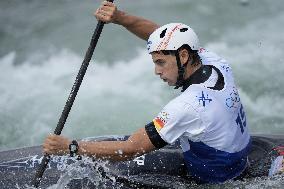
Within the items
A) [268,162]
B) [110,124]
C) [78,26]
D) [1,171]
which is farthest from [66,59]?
[268,162]

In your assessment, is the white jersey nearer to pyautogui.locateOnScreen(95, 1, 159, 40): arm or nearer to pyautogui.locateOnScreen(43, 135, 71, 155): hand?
pyautogui.locateOnScreen(43, 135, 71, 155): hand

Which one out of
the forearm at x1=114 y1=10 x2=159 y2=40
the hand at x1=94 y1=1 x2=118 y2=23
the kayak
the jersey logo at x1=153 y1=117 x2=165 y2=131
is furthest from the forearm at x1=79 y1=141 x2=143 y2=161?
the forearm at x1=114 y1=10 x2=159 y2=40

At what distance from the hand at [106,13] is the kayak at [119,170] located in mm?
1150

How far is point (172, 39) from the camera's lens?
12.8ft

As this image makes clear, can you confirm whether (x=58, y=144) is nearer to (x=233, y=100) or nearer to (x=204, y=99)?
(x=204, y=99)

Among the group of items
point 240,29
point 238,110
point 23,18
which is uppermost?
point 23,18

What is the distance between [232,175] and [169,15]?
7646 millimetres

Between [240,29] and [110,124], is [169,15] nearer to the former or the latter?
[240,29]

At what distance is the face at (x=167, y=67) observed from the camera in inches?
154

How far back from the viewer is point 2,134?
26.8ft

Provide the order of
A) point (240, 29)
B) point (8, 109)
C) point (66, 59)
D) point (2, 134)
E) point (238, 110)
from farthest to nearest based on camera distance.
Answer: point (240, 29) → point (66, 59) → point (8, 109) → point (2, 134) → point (238, 110)

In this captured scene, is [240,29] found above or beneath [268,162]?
above

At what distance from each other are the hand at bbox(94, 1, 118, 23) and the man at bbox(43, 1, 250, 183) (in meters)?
0.77

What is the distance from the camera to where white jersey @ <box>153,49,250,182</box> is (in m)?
3.74
